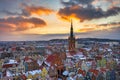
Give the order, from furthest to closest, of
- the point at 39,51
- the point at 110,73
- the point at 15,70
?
the point at 39,51
the point at 15,70
the point at 110,73

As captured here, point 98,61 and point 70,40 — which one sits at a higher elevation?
point 70,40

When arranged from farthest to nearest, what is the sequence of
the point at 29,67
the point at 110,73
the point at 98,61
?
the point at 98,61, the point at 29,67, the point at 110,73

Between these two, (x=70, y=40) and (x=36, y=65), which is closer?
(x=36, y=65)

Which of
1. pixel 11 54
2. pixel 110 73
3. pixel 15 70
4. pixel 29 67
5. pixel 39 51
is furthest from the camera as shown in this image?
pixel 39 51

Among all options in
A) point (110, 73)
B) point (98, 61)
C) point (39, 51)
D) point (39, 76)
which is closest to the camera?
point (39, 76)

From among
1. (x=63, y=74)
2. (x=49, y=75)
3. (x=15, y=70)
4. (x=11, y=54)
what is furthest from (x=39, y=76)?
(x=11, y=54)

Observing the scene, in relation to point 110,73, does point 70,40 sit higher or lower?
higher

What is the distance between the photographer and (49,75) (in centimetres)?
605

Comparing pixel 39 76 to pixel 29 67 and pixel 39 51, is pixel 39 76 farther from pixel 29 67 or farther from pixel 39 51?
pixel 39 51

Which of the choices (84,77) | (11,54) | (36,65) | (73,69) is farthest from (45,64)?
(11,54)

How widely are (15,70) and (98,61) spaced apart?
3.38 meters

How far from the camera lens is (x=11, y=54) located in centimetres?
1132

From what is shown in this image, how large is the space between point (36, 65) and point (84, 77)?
2.27 meters

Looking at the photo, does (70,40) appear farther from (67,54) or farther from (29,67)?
(29,67)
